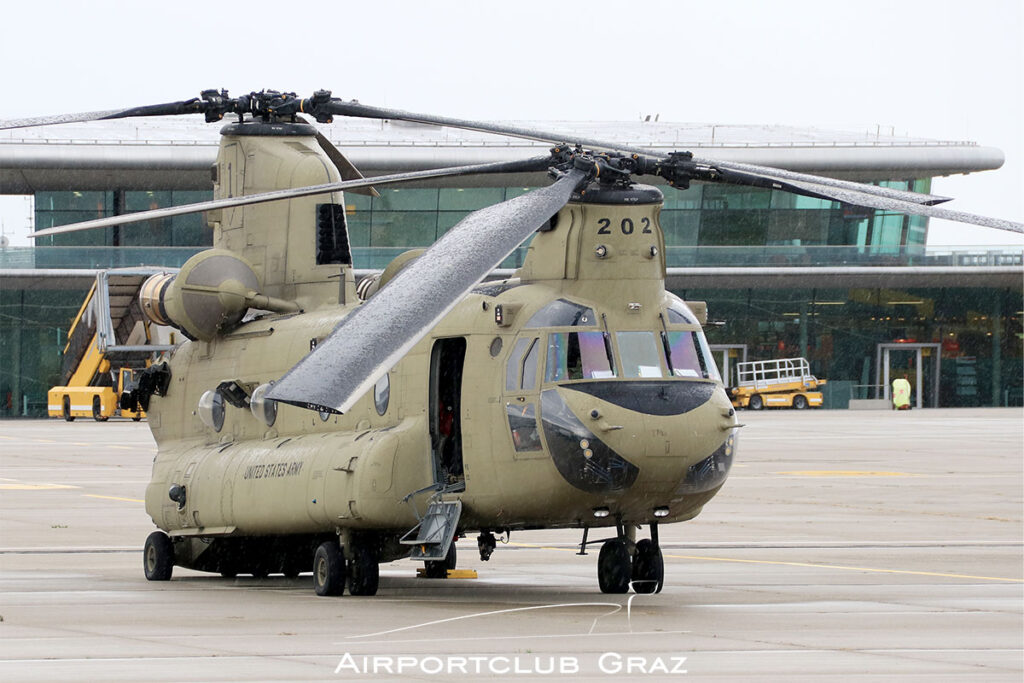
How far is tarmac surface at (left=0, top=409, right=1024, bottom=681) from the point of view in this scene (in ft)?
33.9

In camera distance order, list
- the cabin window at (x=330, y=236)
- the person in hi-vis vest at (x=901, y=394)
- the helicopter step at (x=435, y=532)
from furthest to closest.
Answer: the person in hi-vis vest at (x=901, y=394) → the cabin window at (x=330, y=236) → the helicopter step at (x=435, y=532)

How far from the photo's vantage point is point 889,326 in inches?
2813

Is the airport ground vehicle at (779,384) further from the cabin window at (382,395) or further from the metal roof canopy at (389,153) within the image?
the cabin window at (382,395)

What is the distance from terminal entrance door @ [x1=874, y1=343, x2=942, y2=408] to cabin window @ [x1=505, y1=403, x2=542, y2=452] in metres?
59.6

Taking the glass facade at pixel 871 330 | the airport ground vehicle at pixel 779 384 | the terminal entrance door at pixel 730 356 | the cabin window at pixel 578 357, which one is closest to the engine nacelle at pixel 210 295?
the cabin window at pixel 578 357

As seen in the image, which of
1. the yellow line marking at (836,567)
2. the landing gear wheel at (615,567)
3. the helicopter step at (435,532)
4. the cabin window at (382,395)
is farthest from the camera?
the yellow line marking at (836,567)

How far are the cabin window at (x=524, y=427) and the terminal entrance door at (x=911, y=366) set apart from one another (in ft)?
195

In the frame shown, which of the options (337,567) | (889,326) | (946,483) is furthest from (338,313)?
(889,326)

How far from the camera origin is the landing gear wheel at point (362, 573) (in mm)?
15039

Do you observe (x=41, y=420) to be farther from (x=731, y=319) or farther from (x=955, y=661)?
(x=955, y=661)

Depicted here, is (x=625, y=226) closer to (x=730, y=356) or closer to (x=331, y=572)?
(x=331, y=572)

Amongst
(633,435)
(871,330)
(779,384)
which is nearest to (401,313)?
(633,435)

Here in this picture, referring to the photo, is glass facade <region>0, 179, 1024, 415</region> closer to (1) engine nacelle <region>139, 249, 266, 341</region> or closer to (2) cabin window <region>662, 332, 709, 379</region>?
(1) engine nacelle <region>139, 249, 266, 341</region>

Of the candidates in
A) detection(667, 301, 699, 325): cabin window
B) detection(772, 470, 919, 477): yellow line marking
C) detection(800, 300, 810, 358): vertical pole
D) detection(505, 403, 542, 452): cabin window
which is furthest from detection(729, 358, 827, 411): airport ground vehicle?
detection(505, 403, 542, 452): cabin window
